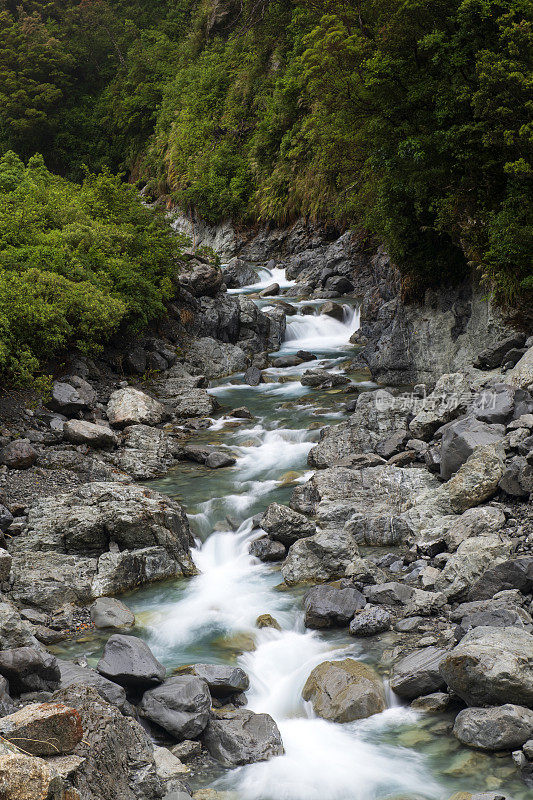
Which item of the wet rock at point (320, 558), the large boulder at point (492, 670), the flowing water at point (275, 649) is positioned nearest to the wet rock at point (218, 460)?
the flowing water at point (275, 649)

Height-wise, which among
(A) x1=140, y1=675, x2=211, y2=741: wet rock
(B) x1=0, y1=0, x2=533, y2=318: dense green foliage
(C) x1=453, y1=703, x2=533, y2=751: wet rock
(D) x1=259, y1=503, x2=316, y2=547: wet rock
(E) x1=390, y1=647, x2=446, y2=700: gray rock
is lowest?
(D) x1=259, y1=503, x2=316, y2=547: wet rock

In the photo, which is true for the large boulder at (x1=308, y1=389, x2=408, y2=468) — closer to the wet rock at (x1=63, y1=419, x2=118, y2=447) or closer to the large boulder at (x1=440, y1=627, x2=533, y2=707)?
the wet rock at (x1=63, y1=419, x2=118, y2=447)

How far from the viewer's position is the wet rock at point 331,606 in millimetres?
7156

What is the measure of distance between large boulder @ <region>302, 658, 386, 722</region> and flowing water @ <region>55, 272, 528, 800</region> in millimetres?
97

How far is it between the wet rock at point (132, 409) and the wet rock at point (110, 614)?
7.10 meters

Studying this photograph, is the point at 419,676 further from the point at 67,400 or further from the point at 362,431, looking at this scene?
the point at 67,400

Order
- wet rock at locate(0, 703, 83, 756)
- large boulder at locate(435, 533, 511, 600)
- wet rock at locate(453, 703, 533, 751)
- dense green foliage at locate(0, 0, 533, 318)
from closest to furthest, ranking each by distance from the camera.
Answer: wet rock at locate(0, 703, 83, 756) → wet rock at locate(453, 703, 533, 751) → large boulder at locate(435, 533, 511, 600) → dense green foliage at locate(0, 0, 533, 318)

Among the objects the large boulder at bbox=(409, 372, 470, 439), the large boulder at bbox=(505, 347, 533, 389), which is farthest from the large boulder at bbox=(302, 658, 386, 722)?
the large boulder at bbox=(505, 347, 533, 389)

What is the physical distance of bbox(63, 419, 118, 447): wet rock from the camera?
41.0 feet

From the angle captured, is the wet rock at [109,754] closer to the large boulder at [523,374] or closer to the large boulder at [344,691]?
the large boulder at [344,691]

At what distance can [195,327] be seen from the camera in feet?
66.7

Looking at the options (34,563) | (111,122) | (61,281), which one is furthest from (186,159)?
(34,563)

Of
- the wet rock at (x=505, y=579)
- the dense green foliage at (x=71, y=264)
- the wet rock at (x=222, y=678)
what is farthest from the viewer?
the dense green foliage at (x=71, y=264)

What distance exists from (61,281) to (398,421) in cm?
857
